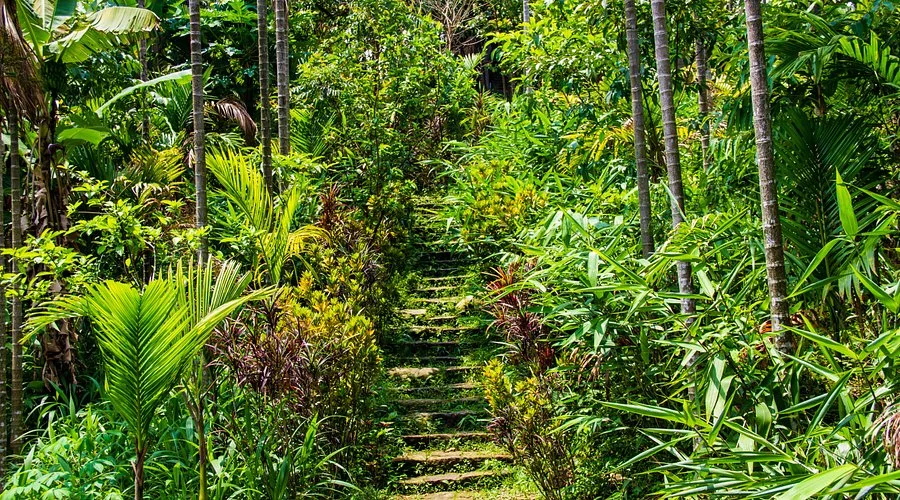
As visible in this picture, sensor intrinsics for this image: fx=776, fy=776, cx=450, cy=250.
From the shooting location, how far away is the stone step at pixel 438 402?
254 inches

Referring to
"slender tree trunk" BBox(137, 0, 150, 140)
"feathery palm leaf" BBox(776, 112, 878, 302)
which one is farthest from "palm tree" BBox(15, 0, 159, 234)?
"feathery palm leaf" BBox(776, 112, 878, 302)

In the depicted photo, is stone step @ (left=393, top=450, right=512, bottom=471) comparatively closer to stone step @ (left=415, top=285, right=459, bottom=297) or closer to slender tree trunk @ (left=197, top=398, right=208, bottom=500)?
slender tree trunk @ (left=197, top=398, right=208, bottom=500)

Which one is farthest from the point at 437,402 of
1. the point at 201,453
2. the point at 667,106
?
the point at 667,106

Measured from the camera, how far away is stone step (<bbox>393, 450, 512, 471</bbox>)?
566 cm

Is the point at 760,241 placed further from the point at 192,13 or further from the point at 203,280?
the point at 192,13

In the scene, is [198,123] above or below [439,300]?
above

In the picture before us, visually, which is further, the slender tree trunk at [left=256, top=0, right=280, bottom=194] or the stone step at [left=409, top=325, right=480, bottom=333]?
the stone step at [left=409, top=325, right=480, bottom=333]

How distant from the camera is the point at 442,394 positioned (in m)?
6.67

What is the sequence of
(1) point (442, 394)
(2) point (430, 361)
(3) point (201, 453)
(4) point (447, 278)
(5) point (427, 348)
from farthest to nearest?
(4) point (447, 278) → (5) point (427, 348) → (2) point (430, 361) → (1) point (442, 394) → (3) point (201, 453)

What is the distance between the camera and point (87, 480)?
432 centimetres

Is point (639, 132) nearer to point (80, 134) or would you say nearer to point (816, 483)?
point (816, 483)

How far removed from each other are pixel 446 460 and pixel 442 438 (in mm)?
322

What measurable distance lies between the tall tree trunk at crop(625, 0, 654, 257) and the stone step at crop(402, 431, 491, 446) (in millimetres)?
2091

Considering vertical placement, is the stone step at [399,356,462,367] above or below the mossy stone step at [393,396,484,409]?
above
